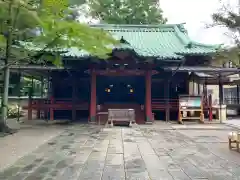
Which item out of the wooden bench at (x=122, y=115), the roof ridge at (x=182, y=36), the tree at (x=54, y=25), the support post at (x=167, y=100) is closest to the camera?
the tree at (x=54, y=25)

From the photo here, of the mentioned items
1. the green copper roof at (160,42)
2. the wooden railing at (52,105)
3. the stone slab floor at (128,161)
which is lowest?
the stone slab floor at (128,161)

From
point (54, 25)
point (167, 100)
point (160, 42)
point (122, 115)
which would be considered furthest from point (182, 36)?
point (54, 25)

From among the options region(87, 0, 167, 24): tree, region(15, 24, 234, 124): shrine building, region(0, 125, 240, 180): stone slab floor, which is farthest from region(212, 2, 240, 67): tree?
region(87, 0, 167, 24): tree

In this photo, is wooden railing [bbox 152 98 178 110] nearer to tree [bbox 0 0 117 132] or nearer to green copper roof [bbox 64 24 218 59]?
green copper roof [bbox 64 24 218 59]

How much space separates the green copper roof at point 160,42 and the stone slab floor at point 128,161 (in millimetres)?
6857

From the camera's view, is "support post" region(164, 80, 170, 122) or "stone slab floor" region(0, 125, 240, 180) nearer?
"stone slab floor" region(0, 125, 240, 180)

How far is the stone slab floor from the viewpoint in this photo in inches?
199

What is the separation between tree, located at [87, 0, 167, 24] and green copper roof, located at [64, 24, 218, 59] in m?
9.75

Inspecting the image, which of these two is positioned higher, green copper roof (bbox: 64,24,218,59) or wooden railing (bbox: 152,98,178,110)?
green copper roof (bbox: 64,24,218,59)

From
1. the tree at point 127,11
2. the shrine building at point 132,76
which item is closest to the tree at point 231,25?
the shrine building at point 132,76

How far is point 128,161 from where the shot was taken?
618cm

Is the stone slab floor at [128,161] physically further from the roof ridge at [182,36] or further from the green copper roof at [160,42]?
the roof ridge at [182,36]

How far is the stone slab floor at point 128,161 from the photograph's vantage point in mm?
5043

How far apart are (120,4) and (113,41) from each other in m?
29.9
